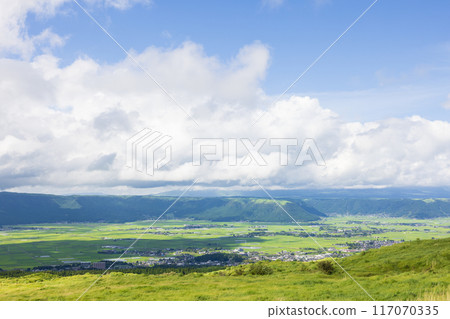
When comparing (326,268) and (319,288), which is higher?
(319,288)

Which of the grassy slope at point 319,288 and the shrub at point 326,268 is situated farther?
the shrub at point 326,268

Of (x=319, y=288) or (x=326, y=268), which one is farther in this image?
(x=326, y=268)

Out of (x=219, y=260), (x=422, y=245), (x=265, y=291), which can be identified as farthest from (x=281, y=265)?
(x=219, y=260)

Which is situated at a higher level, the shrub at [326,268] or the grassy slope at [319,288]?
the grassy slope at [319,288]

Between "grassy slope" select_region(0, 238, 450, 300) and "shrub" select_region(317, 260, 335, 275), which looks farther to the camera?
"shrub" select_region(317, 260, 335, 275)

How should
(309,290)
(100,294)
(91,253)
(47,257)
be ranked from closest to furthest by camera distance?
(309,290)
(100,294)
(47,257)
(91,253)

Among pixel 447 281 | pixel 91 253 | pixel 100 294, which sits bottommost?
pixel 91 253

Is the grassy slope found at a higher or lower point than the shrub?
higher
